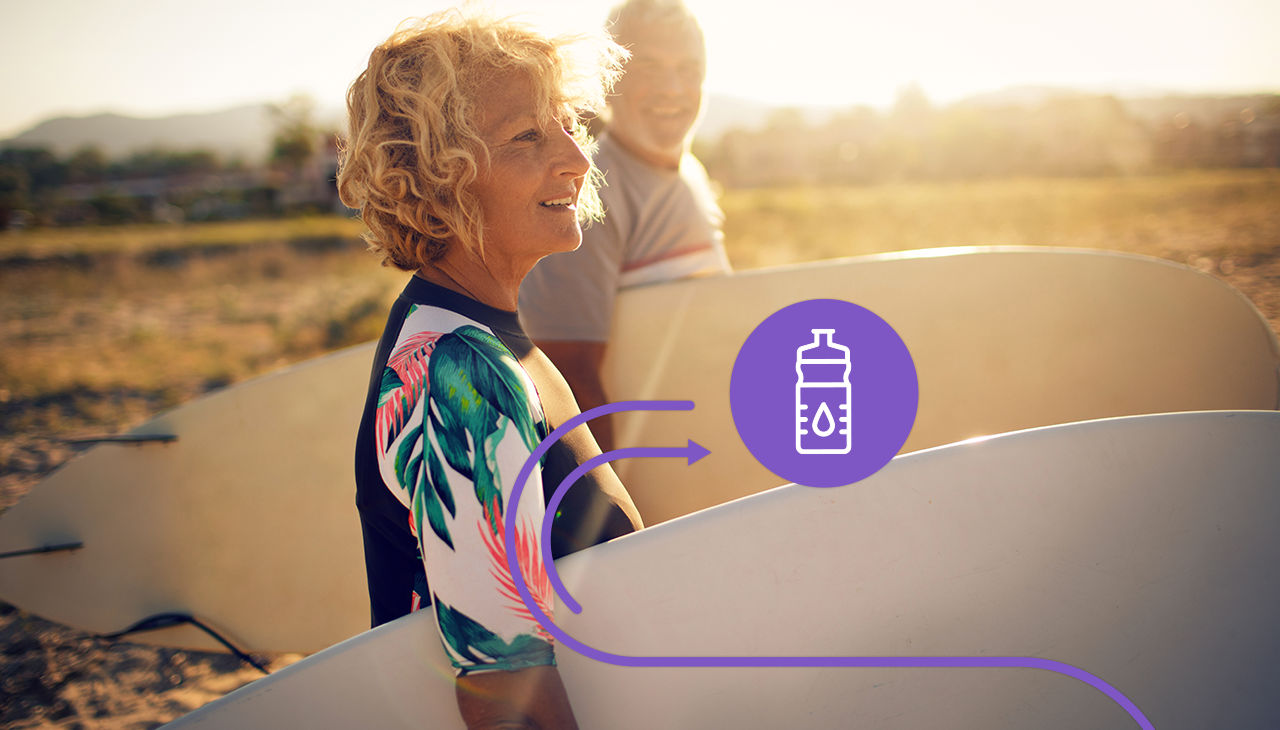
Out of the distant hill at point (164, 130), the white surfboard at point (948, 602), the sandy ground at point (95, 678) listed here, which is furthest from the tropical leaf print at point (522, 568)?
the distant hill at point (164, 130)

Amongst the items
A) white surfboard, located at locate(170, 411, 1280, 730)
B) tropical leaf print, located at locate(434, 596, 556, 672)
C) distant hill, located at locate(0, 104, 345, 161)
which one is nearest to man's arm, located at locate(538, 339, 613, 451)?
white surfboard, located at locate(170, 411, 1280, 730)

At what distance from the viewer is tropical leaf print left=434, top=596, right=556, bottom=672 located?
2.61ft

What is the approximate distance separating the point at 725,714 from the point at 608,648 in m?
0.21

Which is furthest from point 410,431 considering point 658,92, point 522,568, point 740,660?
point 658,92

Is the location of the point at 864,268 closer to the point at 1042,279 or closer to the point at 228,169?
the point at 1042,279

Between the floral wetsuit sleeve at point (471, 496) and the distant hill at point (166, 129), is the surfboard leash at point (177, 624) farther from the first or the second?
the distant hill at point (166, 129)

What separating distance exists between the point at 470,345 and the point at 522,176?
29cm

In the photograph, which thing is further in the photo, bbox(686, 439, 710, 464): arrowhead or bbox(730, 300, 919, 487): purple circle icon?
bbox(686, 439, 710, 464): arrowhead

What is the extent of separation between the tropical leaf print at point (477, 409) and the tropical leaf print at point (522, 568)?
0.02m

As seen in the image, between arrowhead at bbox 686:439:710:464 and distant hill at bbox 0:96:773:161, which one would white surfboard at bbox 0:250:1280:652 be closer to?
arrowhead at bbox 686:439:710:464

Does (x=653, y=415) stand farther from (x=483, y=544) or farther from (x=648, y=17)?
(x=483, y=544)

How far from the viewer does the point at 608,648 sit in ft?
3.50

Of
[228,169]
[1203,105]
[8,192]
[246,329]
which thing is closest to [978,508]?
[246,329]

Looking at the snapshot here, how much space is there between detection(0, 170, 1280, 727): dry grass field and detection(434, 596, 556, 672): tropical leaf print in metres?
1.73
